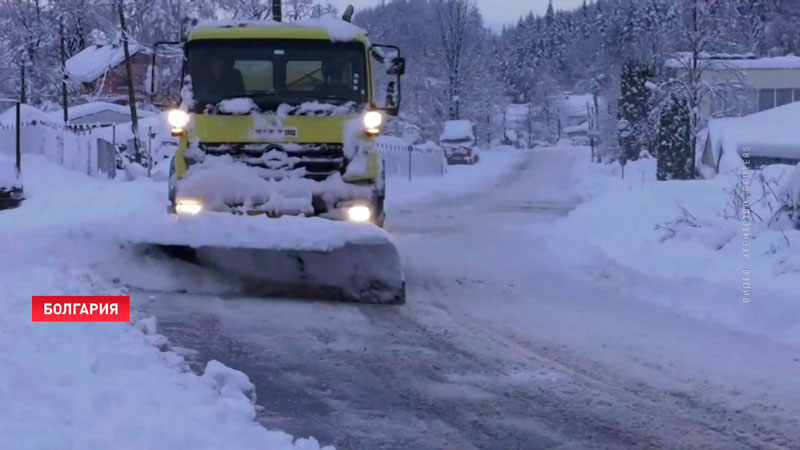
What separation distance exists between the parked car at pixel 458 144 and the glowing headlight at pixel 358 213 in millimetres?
54192

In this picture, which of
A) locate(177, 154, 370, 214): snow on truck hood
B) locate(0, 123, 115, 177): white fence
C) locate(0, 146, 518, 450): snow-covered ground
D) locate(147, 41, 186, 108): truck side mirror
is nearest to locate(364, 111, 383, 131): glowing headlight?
locate(177, 154, 370, 214): snow on truck hood

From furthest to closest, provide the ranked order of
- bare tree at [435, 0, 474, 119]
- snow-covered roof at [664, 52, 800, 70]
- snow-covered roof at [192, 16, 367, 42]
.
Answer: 1. bare tree at [435, 0, 474, 119]
2. snow-covered roof at [664, 52, 800, 70]
3. snow-covered roof at [192, 16, 367, 42]

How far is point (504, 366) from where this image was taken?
23.5 ft

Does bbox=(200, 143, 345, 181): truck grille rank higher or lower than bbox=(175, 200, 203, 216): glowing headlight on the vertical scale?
higher

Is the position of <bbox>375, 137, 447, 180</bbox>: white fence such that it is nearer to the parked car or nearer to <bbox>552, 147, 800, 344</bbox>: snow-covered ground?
the parked car

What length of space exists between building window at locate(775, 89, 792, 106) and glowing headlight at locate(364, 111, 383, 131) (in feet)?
151

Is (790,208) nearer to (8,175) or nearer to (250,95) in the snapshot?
(250,95)

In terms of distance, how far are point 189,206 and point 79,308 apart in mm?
2619

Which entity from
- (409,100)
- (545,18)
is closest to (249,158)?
(409,100)

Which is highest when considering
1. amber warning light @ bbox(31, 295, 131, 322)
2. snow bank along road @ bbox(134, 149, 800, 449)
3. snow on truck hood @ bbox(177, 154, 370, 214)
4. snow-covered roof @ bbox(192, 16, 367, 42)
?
snow-covered roof @ bbox(192, 16, 367, 42)

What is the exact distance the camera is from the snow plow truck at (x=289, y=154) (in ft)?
31.7

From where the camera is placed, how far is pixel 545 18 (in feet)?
601

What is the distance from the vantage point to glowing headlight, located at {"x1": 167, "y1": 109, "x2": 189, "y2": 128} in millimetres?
10875

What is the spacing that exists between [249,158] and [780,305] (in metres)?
5.25
